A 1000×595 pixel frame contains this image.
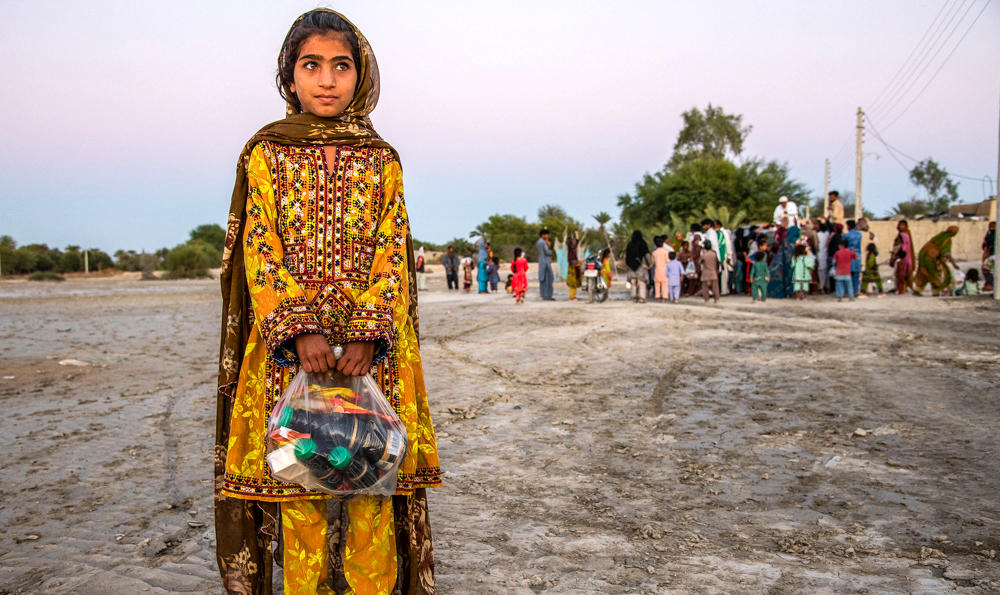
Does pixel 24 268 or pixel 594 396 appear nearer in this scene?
→ pixel 594 396

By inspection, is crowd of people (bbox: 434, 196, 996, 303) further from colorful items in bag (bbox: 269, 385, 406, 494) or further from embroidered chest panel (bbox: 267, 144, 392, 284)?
colorful items in bag (bbox: 269, 385, 406, 494)

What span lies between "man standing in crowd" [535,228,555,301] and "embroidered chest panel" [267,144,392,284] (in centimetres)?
1420

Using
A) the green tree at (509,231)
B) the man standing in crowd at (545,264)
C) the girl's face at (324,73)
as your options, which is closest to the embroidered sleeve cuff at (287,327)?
the girl's face at (324,73)

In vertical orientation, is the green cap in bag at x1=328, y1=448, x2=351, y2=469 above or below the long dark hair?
below

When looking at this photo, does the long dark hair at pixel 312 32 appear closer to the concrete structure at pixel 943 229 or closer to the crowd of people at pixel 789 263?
the crowd of people at pixel 789 263

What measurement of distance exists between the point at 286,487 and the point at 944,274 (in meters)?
15.9

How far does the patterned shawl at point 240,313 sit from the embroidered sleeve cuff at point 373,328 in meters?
0.41

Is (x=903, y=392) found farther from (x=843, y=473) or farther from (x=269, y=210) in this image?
(x=269, y=210)

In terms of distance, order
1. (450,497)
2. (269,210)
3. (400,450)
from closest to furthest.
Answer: (400,450) → (269,210) → (450,497)

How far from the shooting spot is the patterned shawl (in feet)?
7.17

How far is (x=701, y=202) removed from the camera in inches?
1350

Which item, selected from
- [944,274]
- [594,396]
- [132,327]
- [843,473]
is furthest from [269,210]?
[944,274]

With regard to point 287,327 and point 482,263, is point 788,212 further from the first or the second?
point 287,327

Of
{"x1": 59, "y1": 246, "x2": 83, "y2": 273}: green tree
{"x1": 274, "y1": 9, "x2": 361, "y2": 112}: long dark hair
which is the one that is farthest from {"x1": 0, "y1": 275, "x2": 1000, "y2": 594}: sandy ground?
{"x1": 59, "y1": 246, "x2": 83, "y2": 273}: green tree
